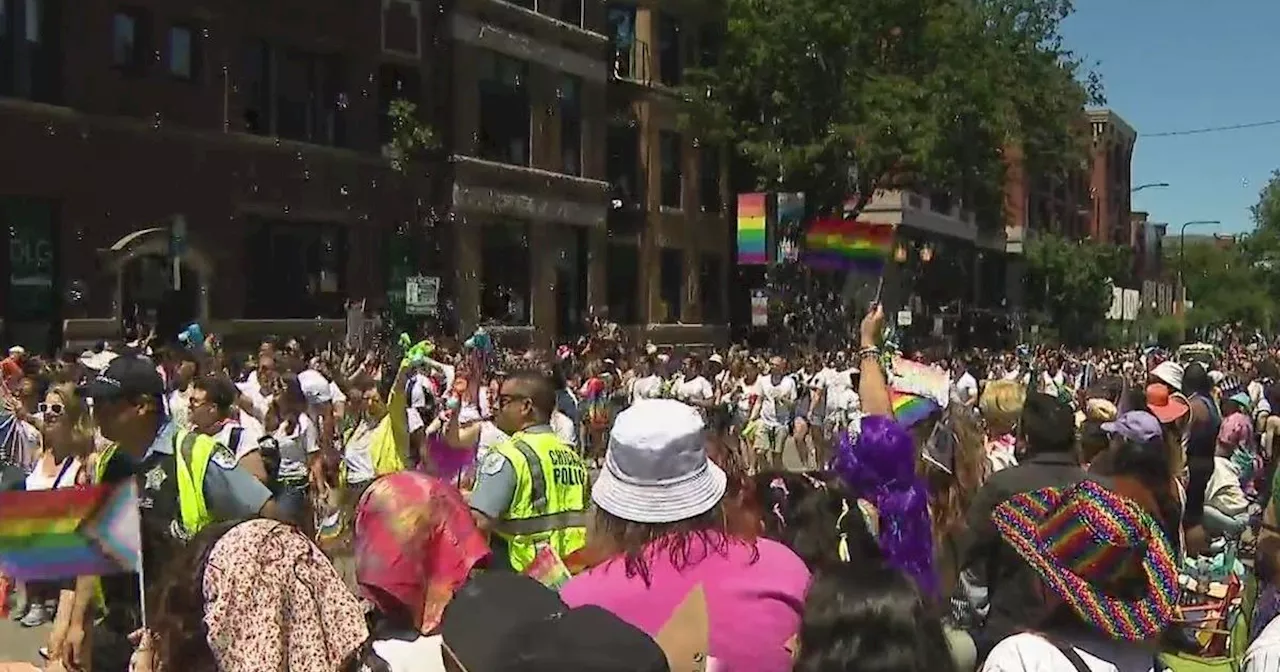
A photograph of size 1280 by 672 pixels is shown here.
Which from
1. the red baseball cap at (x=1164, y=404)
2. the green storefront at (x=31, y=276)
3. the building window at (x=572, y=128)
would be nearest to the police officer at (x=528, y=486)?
the red baseball cap at (x=1164, y=404)

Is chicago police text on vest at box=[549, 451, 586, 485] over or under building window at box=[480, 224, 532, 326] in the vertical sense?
under

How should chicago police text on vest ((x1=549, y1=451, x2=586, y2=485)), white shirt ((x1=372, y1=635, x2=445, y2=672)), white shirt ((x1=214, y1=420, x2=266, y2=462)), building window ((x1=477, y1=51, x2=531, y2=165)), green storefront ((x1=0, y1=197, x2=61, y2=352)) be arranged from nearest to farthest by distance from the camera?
white shirt ((x1=372, y1=635, x2=445, y2=672)) → chicago police text on vest ((x1=549, y1=451, x2=586, y2=485)) → white shirt ((x1=214, y1=420, x2=266, y2=462)) → green storefront ((x1=0, y1=197, x2=61, y2=352)) → building window ((x1=477, y1=51, x2=531, y2=165))

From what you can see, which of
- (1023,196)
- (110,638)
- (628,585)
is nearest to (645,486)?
(628,585)

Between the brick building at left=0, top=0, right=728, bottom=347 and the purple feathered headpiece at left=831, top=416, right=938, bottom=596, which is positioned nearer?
the purple feathered headpiece at left=831, top=416, right=938, bottom=596

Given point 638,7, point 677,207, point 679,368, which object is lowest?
point 679,368

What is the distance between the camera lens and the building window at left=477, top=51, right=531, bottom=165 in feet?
104

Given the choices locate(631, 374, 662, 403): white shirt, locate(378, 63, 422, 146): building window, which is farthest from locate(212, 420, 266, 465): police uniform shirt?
locate(378, 63, 422, 146): building window

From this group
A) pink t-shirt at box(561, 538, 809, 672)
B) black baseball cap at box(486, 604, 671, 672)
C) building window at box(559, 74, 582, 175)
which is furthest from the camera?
building window at box(559, 74, 582, 175)

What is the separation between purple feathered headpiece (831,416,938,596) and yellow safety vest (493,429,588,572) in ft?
3.76

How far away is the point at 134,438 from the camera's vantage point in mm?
5152

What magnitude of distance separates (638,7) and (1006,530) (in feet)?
114

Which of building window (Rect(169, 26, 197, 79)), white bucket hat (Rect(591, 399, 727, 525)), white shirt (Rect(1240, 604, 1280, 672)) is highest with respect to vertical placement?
building window (Rect(169, 26, 197, 79))

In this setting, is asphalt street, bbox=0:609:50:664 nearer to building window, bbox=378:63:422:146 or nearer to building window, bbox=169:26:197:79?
building window, bbox=169:26:197:79

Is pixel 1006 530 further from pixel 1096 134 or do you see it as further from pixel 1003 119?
pixel 1096 134
